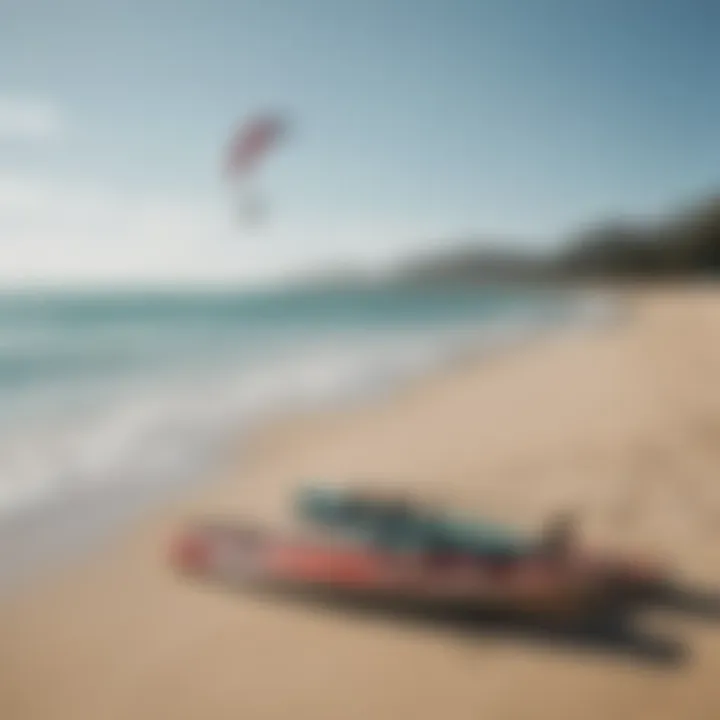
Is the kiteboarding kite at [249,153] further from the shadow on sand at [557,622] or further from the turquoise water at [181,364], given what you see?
the shadow on sand at [557,622]

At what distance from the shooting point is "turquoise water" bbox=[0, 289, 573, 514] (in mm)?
1336

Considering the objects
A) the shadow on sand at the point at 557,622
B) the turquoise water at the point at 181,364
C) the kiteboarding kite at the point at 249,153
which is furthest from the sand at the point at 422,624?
the kiteboarding kite at the point at 249,153

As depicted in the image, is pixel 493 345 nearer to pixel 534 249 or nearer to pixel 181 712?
pixel 534 249

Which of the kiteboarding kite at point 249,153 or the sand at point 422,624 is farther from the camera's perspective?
the kiteboarding kite at point 249,153

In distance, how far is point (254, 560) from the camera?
1.20 m

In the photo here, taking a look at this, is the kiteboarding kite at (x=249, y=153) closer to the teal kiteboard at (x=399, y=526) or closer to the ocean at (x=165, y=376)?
the ocean at (x=165, y=376)

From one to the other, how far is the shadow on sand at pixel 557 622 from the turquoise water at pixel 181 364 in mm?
358

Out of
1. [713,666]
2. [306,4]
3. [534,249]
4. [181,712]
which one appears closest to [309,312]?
[534,249]

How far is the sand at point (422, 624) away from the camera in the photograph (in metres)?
1.13

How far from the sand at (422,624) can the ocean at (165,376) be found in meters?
0.08

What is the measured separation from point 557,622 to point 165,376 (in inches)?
33.0

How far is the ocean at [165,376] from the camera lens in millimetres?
1312

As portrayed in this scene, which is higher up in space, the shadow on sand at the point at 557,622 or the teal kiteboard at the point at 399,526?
the teal kiteboard at the point at 399,526

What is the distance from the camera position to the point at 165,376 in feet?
4.81
